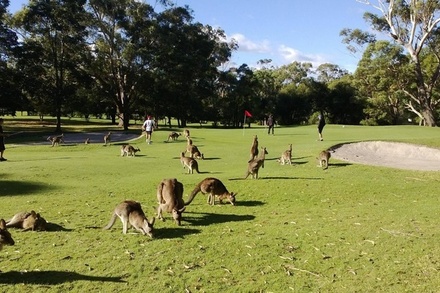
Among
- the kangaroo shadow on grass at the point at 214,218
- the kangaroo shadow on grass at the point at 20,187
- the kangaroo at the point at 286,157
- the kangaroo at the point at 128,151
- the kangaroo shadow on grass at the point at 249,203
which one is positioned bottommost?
the kangaroo shadow on grass at the point at 20,187

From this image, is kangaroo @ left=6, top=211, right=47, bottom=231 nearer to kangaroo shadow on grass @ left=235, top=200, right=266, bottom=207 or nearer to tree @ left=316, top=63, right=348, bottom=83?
kangaroo shadow on grass @ left=235, top=200, right=266, bottom=207

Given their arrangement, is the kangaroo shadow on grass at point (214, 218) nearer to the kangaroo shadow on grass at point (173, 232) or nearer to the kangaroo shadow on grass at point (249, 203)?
the kangaroo shadow on grass at point (173, 232)

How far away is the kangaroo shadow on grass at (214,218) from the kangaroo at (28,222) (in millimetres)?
3565

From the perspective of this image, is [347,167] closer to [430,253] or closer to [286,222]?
[286,222]

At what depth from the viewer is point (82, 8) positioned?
54.5 metres

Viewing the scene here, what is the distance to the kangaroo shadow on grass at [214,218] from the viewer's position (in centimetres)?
1070

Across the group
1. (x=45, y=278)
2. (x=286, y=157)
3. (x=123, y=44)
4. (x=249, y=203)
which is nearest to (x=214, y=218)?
(x=249, y=203)

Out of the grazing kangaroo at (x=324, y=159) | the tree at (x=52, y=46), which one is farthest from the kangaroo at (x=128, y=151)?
the tree at (x=52, y=46)

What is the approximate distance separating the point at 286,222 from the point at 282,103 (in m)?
74.4

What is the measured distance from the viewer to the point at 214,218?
11148 millimetres

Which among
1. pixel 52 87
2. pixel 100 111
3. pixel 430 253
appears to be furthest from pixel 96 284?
pixel 100 111

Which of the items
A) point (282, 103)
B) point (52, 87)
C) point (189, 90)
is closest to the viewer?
point (52, 87)

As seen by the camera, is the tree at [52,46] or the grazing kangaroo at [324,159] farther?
the tree at [52,46]

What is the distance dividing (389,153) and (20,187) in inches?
841
